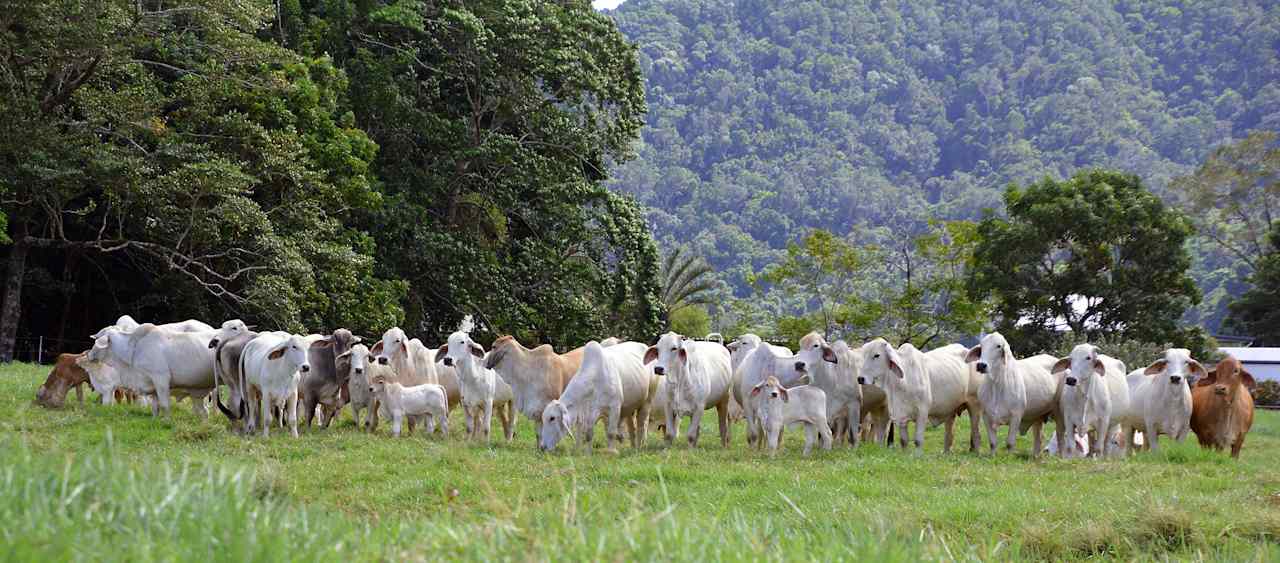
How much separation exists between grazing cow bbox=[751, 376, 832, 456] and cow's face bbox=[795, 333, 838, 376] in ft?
2.76

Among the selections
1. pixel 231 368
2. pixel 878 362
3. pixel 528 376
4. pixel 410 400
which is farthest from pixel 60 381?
pixel 878 362

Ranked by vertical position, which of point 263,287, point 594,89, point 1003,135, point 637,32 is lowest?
point 263,287

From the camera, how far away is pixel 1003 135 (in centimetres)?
13462

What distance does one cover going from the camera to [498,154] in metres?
31.7

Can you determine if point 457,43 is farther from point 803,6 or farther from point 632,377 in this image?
point 803,6

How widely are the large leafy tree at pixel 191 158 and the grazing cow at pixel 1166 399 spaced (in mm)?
15864

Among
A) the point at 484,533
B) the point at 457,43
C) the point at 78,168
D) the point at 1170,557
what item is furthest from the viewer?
the point at 457,43

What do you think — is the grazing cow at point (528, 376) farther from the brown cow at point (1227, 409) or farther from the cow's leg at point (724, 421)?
the brown cow at point (1227, 409)

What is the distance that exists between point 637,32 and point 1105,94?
185ft

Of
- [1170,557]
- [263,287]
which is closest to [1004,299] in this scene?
[263,287]

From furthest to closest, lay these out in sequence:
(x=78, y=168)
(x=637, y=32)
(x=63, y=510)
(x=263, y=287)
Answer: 1. (x=637, y=32)
2. (x=263, y=287)
3. (x=78, y=168)
4. (x=63, y=510)

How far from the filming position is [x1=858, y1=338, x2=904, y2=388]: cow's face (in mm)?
16188

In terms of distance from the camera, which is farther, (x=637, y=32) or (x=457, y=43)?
A: (x=637, y=32)

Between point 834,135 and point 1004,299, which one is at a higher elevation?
point 834,135
